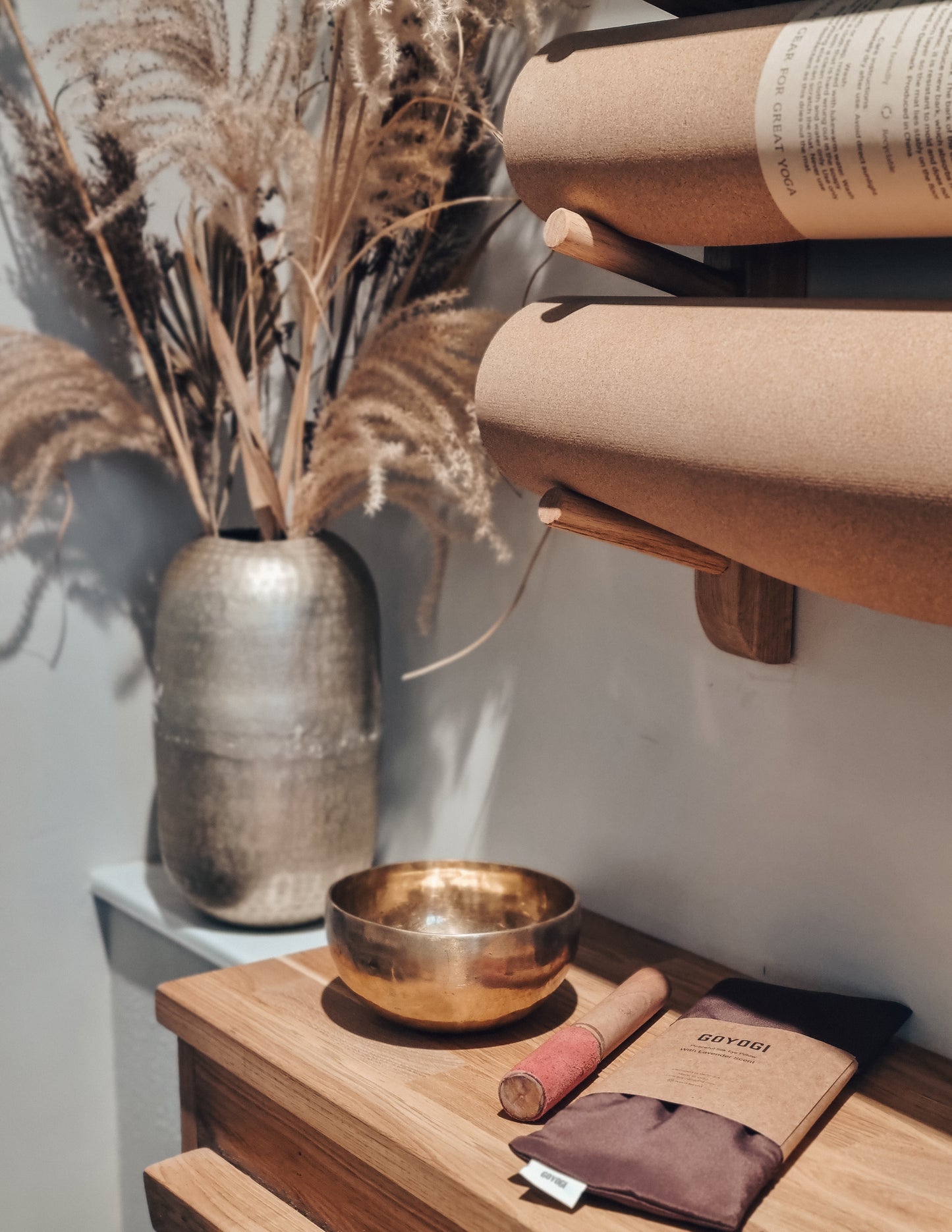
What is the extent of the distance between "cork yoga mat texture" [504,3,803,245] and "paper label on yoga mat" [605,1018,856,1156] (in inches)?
17.8

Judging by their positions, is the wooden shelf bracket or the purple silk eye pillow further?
the wooden shelf bracket

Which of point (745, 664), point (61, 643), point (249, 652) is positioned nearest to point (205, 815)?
point (249, 652)

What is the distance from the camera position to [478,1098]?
0.66 metres

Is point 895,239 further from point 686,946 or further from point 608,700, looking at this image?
point 686,946

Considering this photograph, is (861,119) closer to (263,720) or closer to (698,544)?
(698,544)

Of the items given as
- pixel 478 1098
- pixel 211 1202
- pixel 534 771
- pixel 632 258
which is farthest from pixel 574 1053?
pixel 632 258

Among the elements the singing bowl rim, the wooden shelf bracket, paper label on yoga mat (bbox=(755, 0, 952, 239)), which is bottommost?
the singing bowl rim

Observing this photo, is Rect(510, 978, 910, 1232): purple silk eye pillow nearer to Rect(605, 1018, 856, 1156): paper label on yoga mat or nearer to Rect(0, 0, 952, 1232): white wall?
Rect(605, 1018, 856, 1156): paper label on yoga mat

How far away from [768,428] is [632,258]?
0.19 meters

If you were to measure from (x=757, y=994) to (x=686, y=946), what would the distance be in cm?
14

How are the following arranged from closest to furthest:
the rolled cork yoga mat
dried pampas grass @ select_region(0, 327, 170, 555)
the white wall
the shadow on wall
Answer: the rolled cork yoga mat → the white wall → dried pampas grass @ select_region(0, 327, 170, 555) → the shadow on wall

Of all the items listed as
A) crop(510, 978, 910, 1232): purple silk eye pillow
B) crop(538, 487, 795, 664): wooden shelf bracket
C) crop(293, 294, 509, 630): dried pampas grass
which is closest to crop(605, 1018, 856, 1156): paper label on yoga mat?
crop(510, 978, 910, 1232): purple silk eye pillow

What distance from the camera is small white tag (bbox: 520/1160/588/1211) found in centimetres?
54

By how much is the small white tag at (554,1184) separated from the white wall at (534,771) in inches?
11.8
